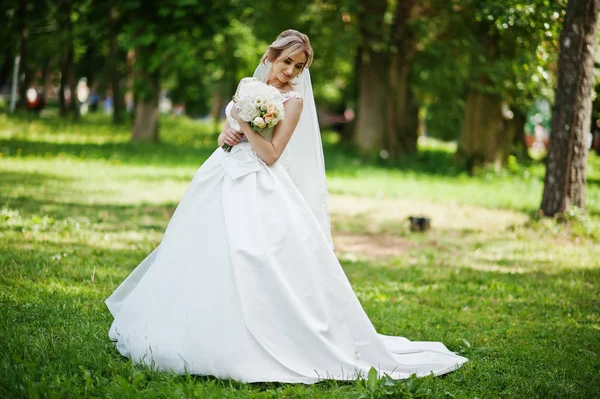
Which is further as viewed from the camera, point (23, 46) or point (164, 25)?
point (23, 46)

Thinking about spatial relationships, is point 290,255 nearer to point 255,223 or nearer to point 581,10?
point 255,223

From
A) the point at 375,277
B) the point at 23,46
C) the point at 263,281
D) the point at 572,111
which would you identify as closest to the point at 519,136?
the point at 572,111

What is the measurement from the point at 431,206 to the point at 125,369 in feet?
33.2

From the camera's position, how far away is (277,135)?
15.9 ft

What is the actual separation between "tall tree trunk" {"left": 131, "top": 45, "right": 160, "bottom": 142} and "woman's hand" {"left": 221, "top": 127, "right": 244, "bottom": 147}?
655 inches

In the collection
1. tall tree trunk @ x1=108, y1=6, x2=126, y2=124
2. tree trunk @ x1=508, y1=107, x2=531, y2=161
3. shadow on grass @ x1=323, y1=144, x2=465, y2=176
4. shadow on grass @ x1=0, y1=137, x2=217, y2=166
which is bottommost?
shadow on grass @ x1=323, y1=144, x2=465, y2=176

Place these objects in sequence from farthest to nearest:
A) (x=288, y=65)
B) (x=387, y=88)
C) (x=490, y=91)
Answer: (x=387, y=88) → (x=490, y=91) → (x=288, y=65)

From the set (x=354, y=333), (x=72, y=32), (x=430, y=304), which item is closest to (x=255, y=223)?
(x=354, y=333)

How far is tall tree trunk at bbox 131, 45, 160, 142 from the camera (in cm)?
2152

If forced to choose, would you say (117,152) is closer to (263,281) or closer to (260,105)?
(260,105)

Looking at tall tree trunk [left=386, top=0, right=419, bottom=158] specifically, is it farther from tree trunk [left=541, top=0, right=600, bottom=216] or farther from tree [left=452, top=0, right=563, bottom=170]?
tree trunk [left=541, top=0, right=600, bottom=216]

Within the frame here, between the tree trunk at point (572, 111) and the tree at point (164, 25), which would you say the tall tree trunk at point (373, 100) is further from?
the tree trunk at point (572, 111)

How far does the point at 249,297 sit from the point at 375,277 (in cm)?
383

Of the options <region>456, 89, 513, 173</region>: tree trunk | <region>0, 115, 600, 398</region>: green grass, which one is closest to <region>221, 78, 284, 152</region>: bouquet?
<region>0, 115, 600, 398</region>: green grass
